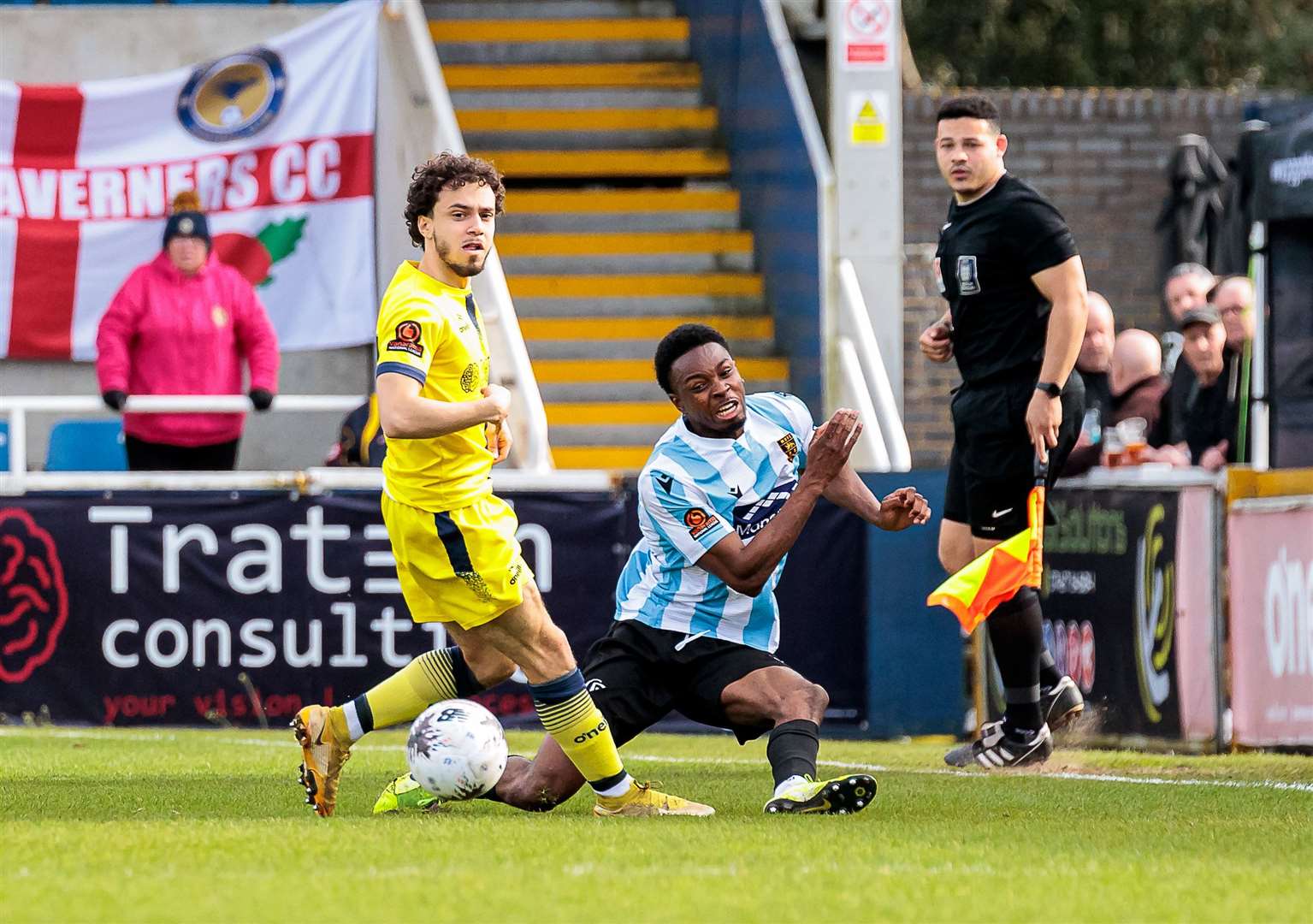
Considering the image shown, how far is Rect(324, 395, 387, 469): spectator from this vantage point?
1219cm

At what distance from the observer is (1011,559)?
8148mm

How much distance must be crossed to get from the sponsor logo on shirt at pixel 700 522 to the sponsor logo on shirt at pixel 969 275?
1980 mm

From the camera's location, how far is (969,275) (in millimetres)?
8422

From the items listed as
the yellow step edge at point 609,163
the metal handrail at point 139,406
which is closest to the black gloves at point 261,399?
the metal handrail at point 139,406

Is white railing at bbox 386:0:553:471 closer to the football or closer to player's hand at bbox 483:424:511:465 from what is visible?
player's hand at bbox 483:424:511:465

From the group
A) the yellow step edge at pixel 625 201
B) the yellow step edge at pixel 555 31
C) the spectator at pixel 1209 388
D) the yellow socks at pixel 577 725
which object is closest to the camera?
the yellow socks at pixel 577 725

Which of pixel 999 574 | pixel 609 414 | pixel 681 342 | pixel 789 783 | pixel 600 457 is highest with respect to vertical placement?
pixel 681 342

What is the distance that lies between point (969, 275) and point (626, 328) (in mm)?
6989

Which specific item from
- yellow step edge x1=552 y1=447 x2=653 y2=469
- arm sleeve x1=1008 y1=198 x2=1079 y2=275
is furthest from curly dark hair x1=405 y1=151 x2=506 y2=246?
yellow step edge x1=552 y1=447 x2=653 y2=469

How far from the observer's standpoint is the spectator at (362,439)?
1219cm

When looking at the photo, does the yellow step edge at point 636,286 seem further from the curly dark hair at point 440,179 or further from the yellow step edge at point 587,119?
the curly dark hair at point 440,179

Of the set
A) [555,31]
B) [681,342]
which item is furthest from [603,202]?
[681,342]

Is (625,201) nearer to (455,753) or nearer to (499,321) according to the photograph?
(499,321)

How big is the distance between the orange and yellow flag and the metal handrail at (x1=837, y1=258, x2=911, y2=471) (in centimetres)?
397
